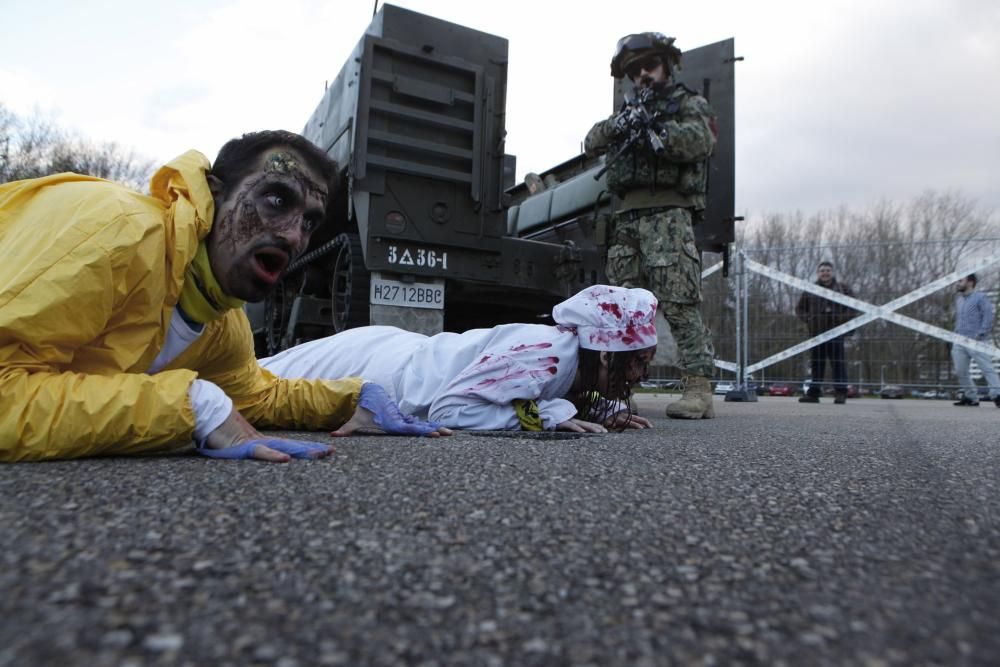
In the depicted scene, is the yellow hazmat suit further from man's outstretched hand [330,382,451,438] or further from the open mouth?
man's outstretched hand [330,382,451,438]

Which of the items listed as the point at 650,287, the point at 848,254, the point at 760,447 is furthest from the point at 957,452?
the point at 848,254

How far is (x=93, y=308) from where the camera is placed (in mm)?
1617

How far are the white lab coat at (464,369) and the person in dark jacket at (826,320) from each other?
649 cm

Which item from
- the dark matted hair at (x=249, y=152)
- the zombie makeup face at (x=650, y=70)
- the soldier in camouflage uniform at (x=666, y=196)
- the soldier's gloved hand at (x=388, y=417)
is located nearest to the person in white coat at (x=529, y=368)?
the soldier's gloved hand at (x=388, y=417)

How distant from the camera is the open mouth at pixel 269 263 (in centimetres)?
196

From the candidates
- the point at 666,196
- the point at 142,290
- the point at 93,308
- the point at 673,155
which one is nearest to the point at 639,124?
the point at 673,155

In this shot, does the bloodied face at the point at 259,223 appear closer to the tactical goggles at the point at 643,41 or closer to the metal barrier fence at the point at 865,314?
the tactical goggles at the point at 643,41

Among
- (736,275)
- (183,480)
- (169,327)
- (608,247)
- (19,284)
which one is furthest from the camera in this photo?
(736,275)

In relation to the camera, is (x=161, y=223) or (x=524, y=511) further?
(x=161, y=223)

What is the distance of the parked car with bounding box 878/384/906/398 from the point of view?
352 inches

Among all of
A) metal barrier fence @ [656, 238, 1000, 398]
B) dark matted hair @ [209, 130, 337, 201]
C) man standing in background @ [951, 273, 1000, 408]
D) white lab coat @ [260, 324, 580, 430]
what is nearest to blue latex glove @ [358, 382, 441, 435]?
white lab coat @ [260, 324, 580, 430]

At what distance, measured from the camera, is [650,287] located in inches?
167

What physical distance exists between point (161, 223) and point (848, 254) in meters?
A: 9.94

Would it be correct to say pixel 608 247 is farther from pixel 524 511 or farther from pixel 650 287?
pixel 524 511
